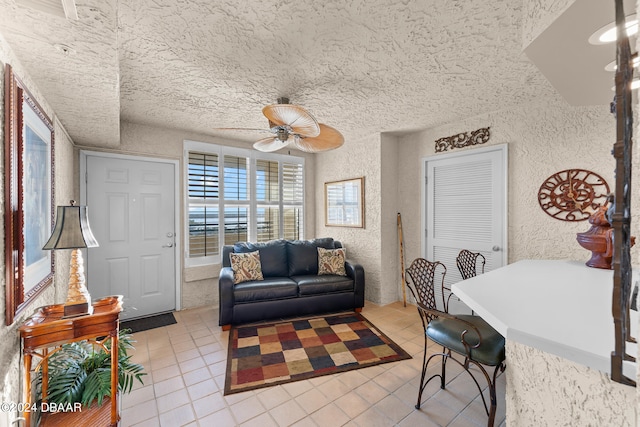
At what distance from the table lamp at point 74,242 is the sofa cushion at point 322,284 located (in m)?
2.11

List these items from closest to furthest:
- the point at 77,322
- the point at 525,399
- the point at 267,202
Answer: the point at 525,399, the point at 77,322, the point at 267,202

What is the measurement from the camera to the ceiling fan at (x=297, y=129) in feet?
6.01

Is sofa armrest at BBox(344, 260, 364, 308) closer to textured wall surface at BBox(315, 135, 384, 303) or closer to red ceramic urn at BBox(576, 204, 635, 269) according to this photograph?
textured wall surface at BBox(315, 135, 384, 303)

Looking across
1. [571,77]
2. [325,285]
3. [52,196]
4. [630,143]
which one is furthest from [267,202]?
[630,143]

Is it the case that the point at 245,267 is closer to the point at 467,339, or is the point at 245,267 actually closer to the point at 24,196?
the point at 24,196

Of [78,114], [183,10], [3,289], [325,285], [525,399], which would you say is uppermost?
[183,10]

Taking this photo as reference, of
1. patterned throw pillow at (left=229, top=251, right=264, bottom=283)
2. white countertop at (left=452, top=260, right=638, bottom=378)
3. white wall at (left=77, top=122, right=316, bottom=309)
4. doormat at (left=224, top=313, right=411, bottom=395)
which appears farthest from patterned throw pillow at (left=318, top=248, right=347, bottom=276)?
white countertop at (left=452, top=260, right=638, bottom=378)

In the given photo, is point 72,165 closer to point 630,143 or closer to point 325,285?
point 325,285

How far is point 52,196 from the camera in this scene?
196 cm

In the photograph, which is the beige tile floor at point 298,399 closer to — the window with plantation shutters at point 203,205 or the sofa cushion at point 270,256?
the sofa cushion at point 270,256

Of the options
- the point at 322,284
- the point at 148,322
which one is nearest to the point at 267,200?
the point at 322,284

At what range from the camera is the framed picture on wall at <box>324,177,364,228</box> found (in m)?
4.04

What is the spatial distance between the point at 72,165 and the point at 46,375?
7.59 feet

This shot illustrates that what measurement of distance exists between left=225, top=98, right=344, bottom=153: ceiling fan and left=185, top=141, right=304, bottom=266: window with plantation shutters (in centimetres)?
148
